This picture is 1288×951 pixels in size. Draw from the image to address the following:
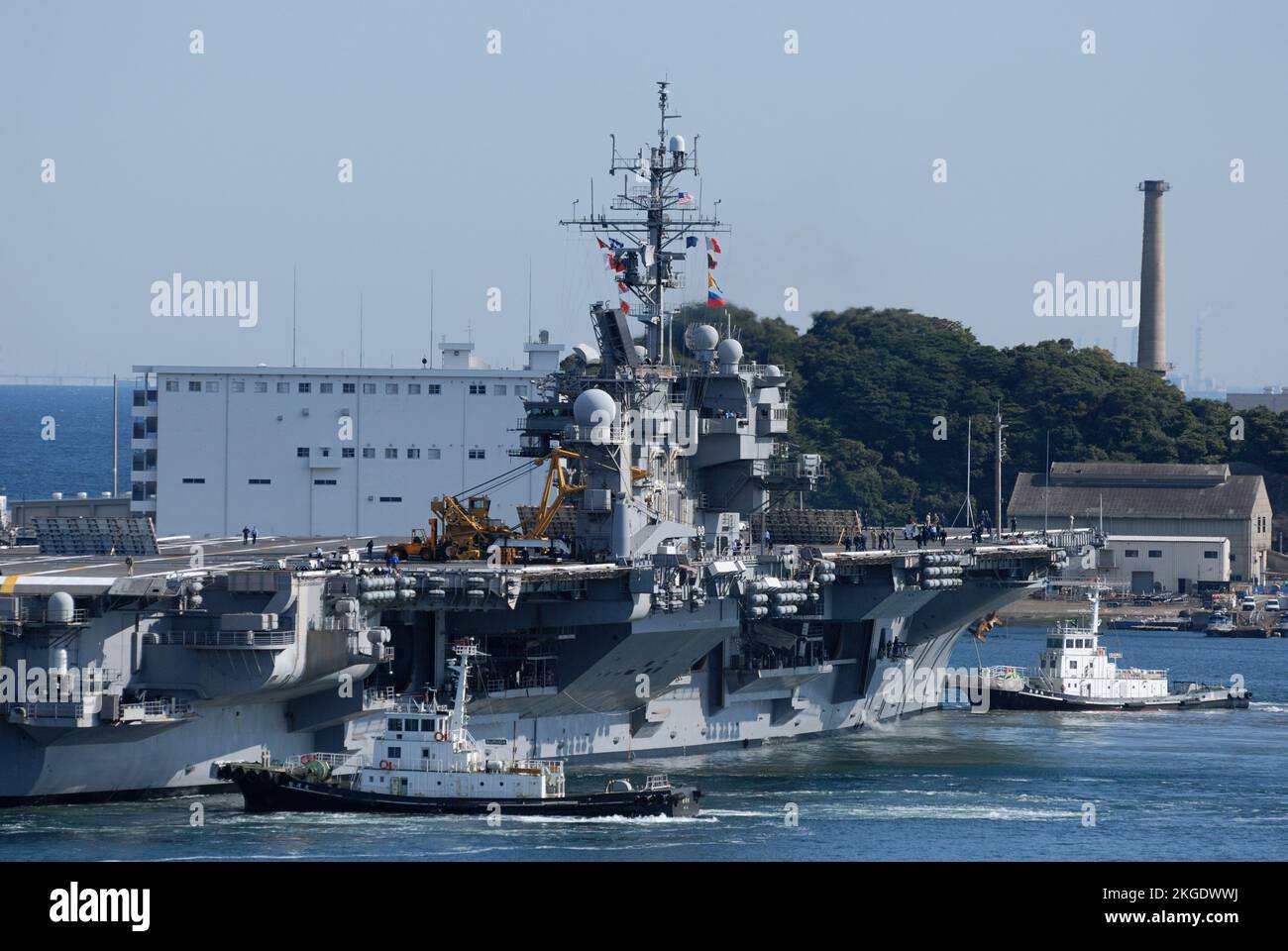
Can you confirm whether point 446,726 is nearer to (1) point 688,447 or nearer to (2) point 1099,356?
(1) point 688,447

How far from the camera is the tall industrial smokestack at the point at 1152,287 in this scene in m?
101

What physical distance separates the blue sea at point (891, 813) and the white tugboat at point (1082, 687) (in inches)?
65.9

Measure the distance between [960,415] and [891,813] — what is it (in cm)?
5655

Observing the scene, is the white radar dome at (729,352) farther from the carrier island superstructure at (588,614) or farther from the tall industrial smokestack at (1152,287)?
the tall industrial smokestack at (1152,287)

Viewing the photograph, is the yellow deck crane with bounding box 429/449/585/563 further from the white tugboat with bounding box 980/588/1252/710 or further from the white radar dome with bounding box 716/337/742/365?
the white tugboat with bounding box 980/588/1252/710

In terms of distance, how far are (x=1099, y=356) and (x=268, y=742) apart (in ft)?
218

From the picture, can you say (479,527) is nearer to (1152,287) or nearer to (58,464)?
(1152,287)

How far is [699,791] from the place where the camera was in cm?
3647

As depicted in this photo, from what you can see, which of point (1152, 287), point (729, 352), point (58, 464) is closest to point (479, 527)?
point (729, 352)

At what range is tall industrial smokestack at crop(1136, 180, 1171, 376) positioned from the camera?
332 feet

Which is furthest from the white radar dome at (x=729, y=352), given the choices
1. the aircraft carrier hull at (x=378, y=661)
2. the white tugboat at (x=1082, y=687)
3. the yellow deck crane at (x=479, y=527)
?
the white tugboat at (x=1082, y=687)

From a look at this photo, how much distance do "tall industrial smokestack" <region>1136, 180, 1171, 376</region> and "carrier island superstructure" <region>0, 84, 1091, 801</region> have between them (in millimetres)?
52307

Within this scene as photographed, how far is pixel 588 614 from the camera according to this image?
128ft
